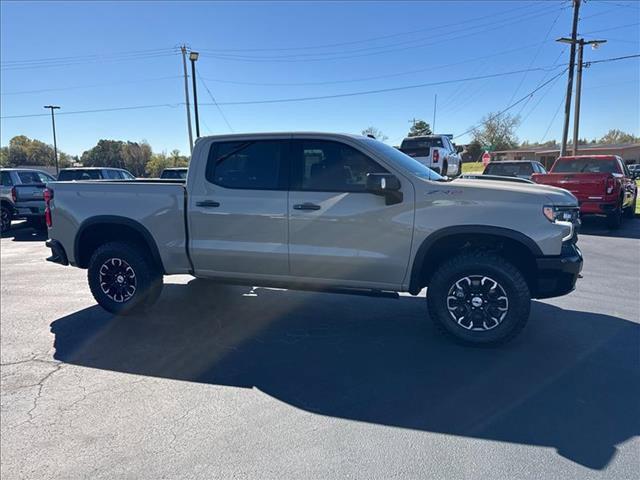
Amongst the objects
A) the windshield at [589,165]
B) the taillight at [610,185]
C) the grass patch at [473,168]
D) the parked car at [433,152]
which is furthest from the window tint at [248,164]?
the grass patch at [473,168]

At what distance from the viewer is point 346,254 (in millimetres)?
4102

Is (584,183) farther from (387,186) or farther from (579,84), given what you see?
(579,84)

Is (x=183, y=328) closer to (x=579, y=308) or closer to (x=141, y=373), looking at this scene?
(x=141, y=373)

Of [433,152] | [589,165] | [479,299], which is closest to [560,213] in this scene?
[479,299]

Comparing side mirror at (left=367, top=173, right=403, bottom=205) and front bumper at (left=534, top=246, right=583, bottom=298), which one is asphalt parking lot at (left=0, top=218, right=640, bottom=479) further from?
side mirror at (left=367, top=173, right=403, bottom=205)

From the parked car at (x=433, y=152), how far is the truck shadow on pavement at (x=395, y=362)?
9.96 meters

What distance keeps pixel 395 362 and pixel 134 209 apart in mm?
3276

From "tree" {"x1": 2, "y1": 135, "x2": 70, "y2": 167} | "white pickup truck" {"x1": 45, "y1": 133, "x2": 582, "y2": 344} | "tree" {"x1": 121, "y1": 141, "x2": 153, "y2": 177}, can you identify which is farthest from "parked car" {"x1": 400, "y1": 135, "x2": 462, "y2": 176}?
"tree" {"x1": 2, "y1": 135, "x2": 70, "y2": 167}

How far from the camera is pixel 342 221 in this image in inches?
159

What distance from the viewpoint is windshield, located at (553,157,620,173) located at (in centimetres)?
1144

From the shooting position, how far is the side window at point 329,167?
4109 millimetres

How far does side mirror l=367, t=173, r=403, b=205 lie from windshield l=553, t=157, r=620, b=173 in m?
9.91

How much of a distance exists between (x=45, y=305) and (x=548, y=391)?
585 centimetres

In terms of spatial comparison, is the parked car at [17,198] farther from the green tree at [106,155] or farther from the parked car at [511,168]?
the green tree at [106,155]
